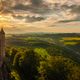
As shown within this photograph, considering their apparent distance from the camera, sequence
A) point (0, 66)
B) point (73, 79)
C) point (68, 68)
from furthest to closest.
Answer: point (0, 66), point (68, 68), point (73, 79)

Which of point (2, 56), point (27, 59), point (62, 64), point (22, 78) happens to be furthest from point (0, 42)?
point (62, 64)

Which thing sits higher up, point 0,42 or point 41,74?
point 0,42

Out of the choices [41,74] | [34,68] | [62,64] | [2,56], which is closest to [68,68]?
[62,64]

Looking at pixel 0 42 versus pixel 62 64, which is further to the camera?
pixel 0 42

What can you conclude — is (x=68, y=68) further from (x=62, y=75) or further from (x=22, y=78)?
(x=22, y=78)

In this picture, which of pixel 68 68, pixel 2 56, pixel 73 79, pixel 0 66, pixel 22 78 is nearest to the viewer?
pixel 73 79

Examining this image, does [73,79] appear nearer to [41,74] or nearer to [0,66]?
[41,74]
